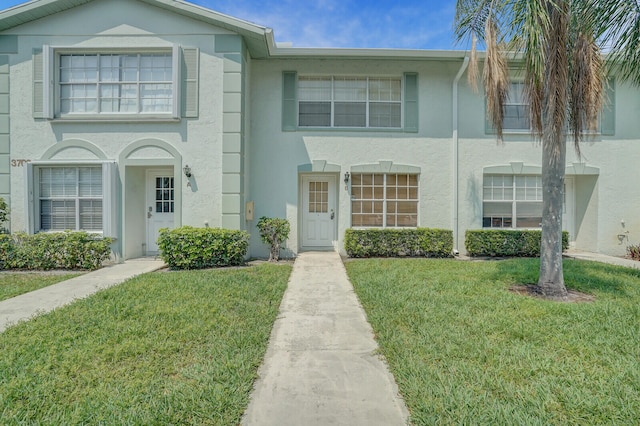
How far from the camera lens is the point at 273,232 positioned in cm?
855

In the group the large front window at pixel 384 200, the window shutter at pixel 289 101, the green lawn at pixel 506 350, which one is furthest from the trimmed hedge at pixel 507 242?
the window shutter at pixel 289 101

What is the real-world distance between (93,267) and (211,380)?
6.37 m

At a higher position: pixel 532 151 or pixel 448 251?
pixel 532 151

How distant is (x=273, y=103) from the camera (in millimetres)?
9336

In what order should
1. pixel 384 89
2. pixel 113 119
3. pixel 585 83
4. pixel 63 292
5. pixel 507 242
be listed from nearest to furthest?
pixel 585 83 → pixel 63 292 → pixel 113 119 → pixel 507 242 → pixel 384 89

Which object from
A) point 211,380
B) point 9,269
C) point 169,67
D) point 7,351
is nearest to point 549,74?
point 211,380

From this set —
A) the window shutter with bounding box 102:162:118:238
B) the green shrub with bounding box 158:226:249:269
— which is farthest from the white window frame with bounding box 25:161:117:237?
the green shrub with bounding box 158:226:249:269

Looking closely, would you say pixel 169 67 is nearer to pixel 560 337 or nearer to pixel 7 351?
pixel 7 351

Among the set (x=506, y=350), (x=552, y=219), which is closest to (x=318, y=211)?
(x=552, y=219)

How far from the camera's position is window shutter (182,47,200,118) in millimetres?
8195

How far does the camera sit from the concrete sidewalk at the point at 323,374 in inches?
94.6

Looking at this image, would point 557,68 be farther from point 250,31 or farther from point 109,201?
point 109,201

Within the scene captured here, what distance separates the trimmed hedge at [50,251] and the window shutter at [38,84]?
3282mm

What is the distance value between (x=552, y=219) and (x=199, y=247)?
7088 mm
